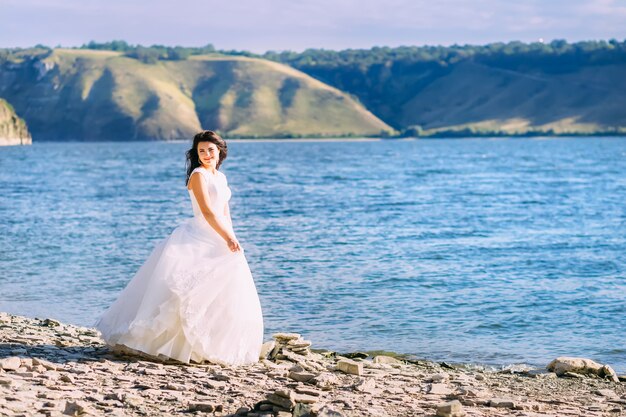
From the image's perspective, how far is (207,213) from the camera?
10695 millimetres

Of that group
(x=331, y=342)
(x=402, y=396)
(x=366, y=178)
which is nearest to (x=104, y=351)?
(x=402, y=396)

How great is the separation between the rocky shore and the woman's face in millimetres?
2231

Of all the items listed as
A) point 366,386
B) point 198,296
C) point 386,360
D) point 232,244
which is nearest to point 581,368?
point 386,360

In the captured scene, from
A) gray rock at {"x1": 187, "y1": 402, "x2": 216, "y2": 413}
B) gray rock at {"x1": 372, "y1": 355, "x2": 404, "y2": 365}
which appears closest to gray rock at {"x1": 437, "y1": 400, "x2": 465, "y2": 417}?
gray rock at {"x1": 187, "y1": 402, "x2": 216, "y2": 413}

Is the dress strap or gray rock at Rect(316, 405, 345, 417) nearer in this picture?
gray rock at Rect(316, 405, 345, 417)

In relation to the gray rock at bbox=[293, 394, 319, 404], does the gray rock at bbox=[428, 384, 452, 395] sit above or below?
below

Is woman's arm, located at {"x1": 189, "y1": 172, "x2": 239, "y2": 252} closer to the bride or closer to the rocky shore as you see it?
the bride

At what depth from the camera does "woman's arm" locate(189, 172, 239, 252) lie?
10688mm

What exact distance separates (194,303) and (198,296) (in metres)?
0.09

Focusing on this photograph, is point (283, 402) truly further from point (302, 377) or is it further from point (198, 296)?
point (198, 296)

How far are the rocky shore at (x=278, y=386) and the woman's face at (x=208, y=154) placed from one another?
223 cm

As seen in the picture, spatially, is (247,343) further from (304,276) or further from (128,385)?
(304,276)

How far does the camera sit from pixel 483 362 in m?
14.2

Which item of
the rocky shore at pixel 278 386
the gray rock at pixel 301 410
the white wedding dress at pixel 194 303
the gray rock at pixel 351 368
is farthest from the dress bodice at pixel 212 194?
the gray rock at pixel 301 410
